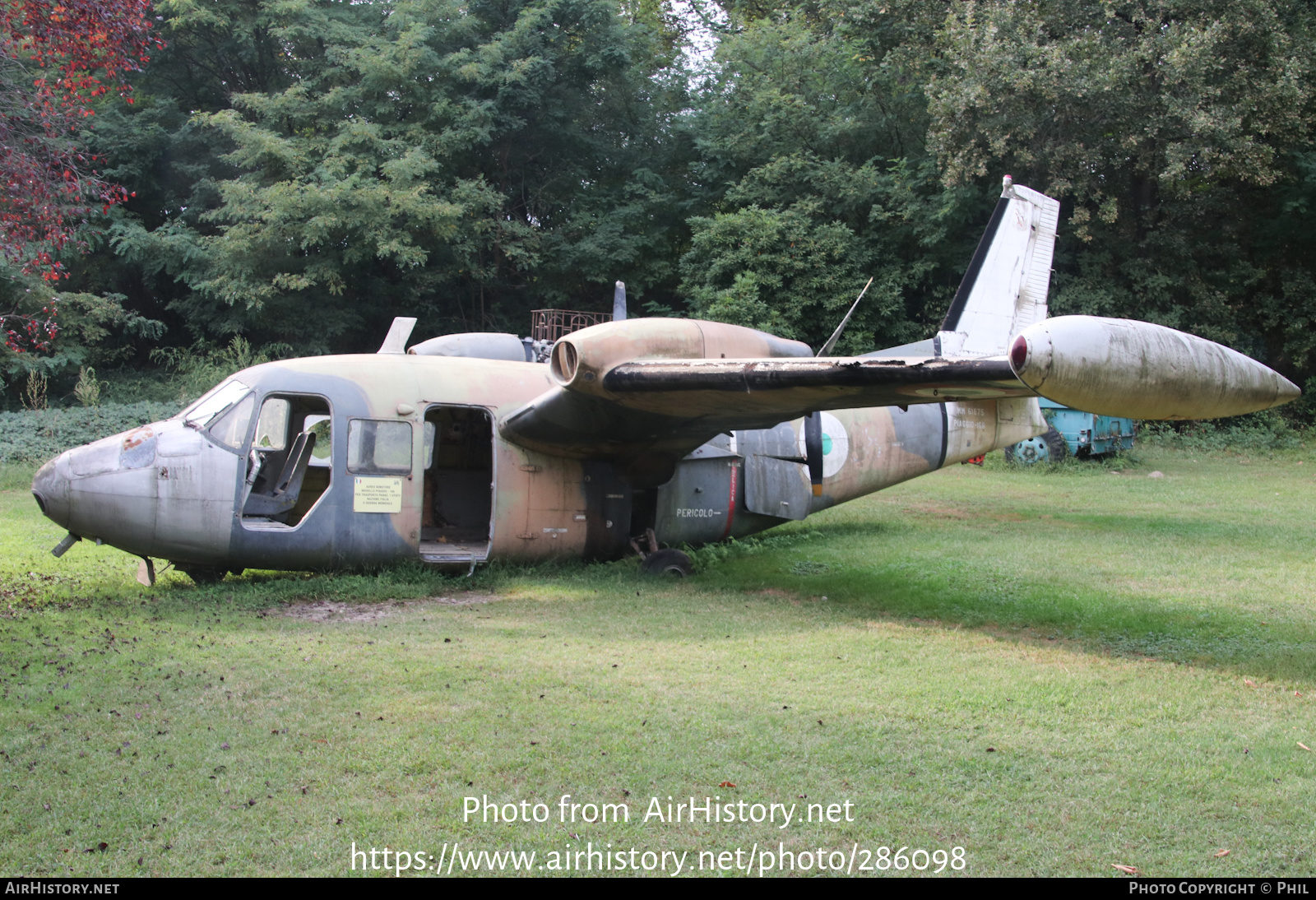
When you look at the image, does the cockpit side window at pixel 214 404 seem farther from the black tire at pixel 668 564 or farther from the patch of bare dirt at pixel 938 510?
the patch of bare dirt at pixel 938 510

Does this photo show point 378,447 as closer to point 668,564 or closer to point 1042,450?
point 668,564

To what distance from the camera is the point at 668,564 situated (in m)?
10.2

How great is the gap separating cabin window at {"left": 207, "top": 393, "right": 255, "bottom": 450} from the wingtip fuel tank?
276 inches

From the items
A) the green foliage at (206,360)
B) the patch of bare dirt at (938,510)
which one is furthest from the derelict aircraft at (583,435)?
the green foliage at (206,360)

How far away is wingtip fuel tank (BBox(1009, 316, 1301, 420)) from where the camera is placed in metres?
5.65

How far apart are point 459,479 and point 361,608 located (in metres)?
3.06

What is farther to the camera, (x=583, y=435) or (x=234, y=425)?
(x=583, y=435)

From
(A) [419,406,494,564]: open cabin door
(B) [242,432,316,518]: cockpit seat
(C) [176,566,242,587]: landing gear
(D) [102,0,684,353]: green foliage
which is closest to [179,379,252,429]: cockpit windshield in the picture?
(B) [242,432,316,518]: cockpit seat

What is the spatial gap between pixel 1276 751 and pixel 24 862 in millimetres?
6074

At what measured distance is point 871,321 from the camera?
2844 cm

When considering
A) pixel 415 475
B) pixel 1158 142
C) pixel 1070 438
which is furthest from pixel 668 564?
pixel 1158 142

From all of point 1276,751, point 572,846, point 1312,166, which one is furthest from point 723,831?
point 1312,166

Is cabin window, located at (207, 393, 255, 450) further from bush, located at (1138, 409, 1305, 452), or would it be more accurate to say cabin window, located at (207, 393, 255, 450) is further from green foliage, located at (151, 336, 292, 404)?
bush, located at (1138, 409, 1305, 452)

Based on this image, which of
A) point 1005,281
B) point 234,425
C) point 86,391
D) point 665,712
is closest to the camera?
point 665,712
